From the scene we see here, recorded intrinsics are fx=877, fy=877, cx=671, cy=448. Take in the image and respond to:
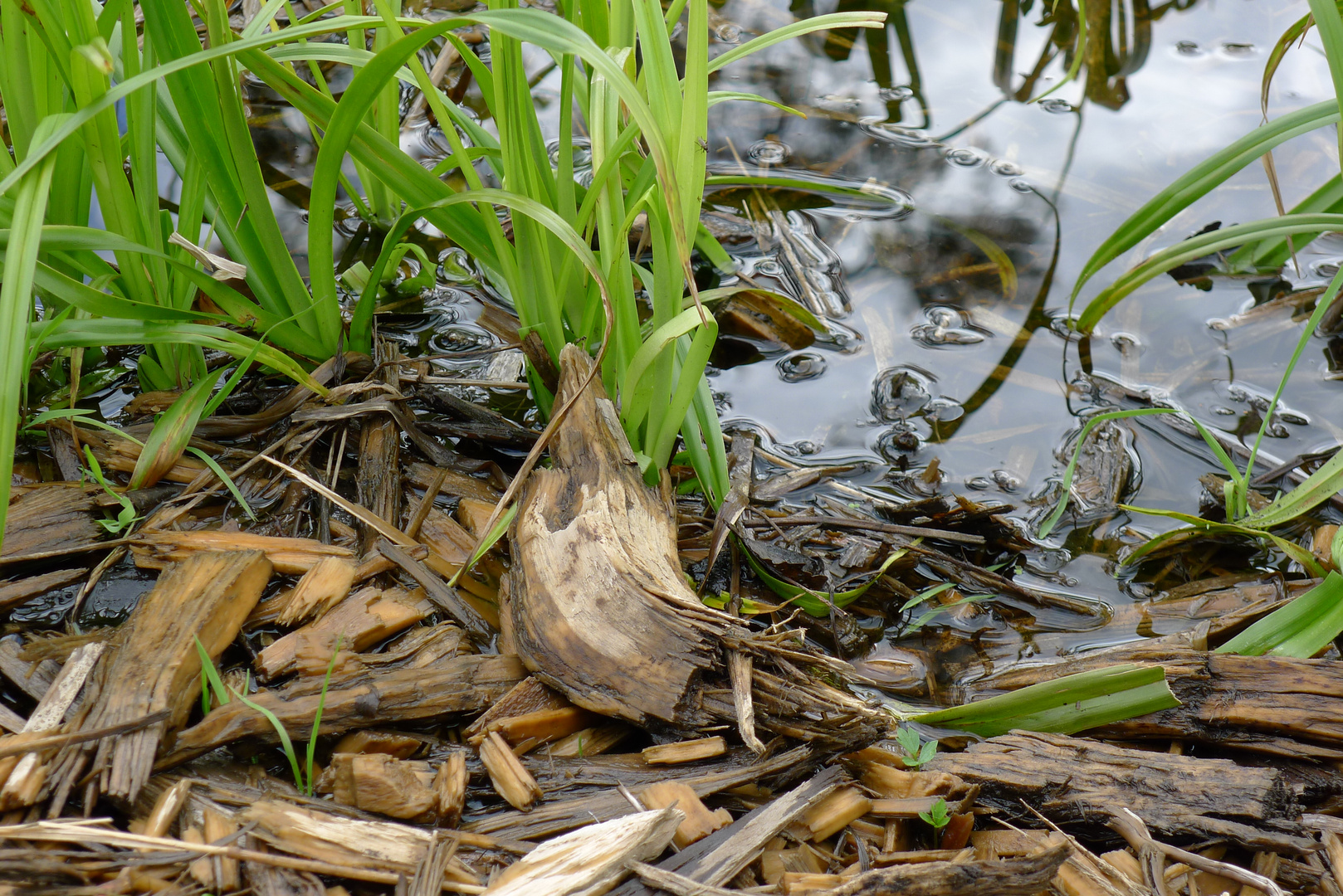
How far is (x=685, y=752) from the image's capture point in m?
1.23

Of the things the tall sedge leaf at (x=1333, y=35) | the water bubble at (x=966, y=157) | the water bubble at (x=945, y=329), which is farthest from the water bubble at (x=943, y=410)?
the water bubble at (x=966, y=157)

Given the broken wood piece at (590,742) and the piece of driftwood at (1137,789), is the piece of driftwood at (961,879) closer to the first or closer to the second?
the piece of driftwood at (1137,789)

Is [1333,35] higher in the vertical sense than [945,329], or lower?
higher

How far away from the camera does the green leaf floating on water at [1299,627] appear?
4.62 ft

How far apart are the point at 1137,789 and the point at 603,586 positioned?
806mm

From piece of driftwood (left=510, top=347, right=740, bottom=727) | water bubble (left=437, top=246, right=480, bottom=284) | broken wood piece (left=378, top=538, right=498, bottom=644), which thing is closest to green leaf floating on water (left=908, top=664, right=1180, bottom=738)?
piece of driftwood (left=510, top=347, right=740, bottom=727)

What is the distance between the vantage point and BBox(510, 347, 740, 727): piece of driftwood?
1236 mm

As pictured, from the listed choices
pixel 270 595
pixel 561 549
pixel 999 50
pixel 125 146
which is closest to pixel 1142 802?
pixel 561 549

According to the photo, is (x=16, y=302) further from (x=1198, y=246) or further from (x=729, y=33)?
(x=729, y=33)

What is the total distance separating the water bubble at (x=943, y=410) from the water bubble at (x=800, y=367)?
0.81 ft

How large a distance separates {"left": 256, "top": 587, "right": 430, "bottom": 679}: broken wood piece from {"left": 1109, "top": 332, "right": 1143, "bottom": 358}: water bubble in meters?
1.66

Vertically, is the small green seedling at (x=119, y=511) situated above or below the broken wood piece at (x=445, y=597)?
above

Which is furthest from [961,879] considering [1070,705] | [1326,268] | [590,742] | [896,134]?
[896,134]

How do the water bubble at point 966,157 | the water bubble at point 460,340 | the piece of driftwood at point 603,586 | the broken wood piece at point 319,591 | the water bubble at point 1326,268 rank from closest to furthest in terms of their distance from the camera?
the piece of driftwood at point 603,586, the broken wood piece at point 319,591, the water bubble at point 460,340, the water bubble at point 1326,268, the water bubble at point 966,157
